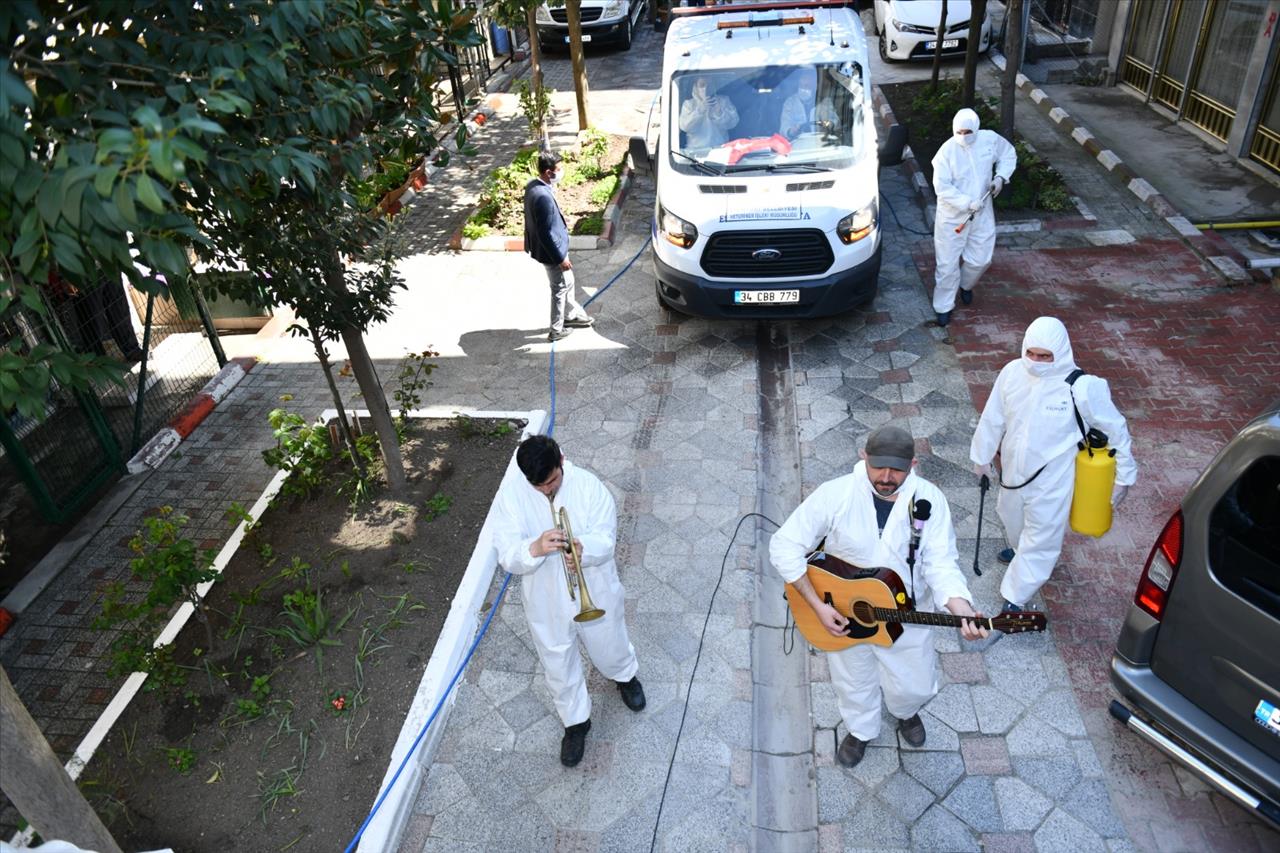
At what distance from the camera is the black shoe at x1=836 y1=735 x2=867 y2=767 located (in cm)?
427

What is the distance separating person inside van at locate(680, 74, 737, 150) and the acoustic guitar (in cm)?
517

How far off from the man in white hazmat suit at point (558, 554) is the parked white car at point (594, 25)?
16.0 m

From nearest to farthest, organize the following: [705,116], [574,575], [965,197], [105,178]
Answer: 1. [105,178]
2. [574,575]
3. [965,197]
4. [705,116]

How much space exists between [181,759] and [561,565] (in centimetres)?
227

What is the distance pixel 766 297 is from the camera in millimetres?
7465

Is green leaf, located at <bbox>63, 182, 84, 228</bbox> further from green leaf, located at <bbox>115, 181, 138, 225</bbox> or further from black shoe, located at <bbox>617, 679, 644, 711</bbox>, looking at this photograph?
black shoe, located at <bbox>617, 679, 644, 711</bbox>

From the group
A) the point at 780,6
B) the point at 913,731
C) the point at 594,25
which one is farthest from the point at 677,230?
the point at 594,25

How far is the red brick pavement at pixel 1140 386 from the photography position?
406cm

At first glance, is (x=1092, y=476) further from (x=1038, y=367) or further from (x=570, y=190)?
(x=570, y=190)

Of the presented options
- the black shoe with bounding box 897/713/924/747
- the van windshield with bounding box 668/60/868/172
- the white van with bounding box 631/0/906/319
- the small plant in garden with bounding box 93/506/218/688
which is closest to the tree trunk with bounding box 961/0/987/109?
the white van with bounding box 631/0/906/319

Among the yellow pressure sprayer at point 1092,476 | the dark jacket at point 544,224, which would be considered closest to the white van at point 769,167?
the dark jacket at point 544,224

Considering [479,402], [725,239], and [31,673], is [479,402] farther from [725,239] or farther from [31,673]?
[31,673]

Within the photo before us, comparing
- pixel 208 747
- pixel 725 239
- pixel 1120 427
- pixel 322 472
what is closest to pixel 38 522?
pixel 322 472

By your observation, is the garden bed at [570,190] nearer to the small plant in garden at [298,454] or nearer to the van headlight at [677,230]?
the van headlight at [677,230]
